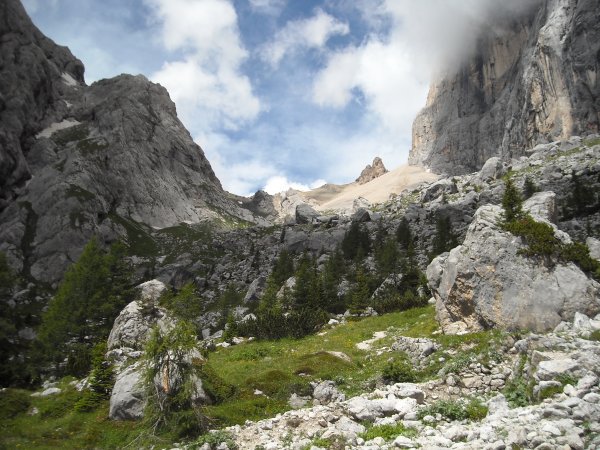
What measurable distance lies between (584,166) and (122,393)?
86.4m

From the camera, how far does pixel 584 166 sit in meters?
77.9

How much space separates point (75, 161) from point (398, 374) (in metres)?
142

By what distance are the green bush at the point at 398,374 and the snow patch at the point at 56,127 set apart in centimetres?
16189

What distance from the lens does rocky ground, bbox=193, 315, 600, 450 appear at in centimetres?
1055

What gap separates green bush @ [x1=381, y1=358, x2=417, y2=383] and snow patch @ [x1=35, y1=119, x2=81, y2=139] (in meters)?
162

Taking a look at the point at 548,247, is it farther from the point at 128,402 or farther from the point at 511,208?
the point at 128,402

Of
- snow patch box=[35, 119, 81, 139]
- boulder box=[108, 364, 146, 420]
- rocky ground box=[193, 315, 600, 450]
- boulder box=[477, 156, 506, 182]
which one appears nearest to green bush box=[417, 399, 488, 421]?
rocky ground box=[193, 315, 600, 450]

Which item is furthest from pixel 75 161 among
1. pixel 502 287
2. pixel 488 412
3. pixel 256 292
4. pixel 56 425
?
pixel 488 412

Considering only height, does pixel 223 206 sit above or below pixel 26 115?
below

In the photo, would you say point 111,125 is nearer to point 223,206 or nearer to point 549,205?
point 223,206

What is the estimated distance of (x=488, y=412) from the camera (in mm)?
13672

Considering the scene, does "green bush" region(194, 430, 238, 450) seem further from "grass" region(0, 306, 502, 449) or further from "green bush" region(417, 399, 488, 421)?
"green bush" region(417, 399, 488, 421)

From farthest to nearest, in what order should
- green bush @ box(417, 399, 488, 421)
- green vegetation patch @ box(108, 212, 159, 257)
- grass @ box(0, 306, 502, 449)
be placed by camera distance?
green vegetation patch @ box(108, 212, 159, 257) → grass @ box(0, 306, 502, 449) → green bush @ box(417, 399, 488, 421)

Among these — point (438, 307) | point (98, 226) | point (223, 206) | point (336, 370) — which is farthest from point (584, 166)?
point (223, 206)
